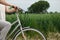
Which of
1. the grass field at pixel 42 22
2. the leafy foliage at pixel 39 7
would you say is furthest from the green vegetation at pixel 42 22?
the leafy foliage at pixel 39 7

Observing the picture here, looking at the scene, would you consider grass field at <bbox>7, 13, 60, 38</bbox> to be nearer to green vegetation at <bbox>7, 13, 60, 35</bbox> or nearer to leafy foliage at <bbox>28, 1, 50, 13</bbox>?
green vegetation at <bbox>7, 13, 60, 35</bbox>

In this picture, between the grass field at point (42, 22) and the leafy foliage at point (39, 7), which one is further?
the leafy foliage at point (39, 7)

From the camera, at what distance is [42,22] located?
28.5 ft

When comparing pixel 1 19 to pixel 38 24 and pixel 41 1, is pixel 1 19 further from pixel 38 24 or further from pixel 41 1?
pixel 41 1

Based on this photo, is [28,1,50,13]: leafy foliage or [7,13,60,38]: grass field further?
[28,1,50,13]: leafy foliage

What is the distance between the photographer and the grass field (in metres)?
8.48

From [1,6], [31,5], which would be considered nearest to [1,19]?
[1,6]

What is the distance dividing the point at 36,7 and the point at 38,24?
196 cm

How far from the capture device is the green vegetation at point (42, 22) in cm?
848

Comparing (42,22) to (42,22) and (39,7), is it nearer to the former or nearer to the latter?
(42,22)

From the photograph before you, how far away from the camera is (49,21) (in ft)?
28.7

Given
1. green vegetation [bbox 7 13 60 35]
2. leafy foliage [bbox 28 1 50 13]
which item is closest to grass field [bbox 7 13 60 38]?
green vegetation [bbox 7 13 60 35]

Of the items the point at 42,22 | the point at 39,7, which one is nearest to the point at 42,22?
the point at 42,22

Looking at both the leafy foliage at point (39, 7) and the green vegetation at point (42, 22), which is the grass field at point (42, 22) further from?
the leafy foliage at point (39, 7)
